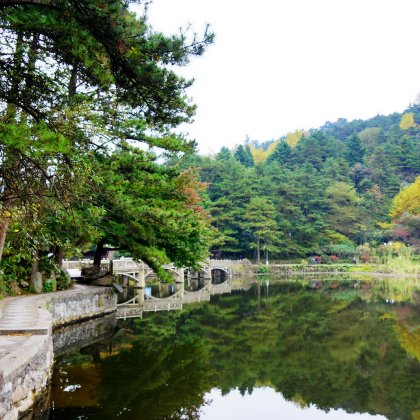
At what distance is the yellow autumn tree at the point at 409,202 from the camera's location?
157 ft

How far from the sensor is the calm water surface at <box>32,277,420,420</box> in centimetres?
620

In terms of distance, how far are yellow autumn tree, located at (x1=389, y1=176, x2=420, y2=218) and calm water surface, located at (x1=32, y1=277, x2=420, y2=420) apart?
1495 inches

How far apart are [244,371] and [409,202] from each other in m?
47.1

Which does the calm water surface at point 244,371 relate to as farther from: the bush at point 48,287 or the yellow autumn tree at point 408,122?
the yellow autumn tree at point 408,122

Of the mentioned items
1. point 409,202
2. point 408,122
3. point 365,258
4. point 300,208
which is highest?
point 408,122

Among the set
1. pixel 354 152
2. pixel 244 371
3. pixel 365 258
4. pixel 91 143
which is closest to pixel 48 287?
pixel 91 143

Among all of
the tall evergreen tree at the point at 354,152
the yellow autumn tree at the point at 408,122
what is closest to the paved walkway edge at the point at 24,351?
the tall evergreen tree at the point at 354,152

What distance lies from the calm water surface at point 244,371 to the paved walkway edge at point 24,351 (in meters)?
0.37

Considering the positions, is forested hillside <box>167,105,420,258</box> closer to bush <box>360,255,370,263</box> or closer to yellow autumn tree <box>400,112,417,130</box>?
bush <box>360,255,370,263</box>

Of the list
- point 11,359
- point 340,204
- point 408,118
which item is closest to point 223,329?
point 11,359

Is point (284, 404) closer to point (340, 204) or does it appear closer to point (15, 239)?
point (15, 239)

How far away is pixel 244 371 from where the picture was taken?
827 centimetres

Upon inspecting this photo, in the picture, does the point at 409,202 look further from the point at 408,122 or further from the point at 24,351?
the point at 24,351

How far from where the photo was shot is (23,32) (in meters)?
5.21
